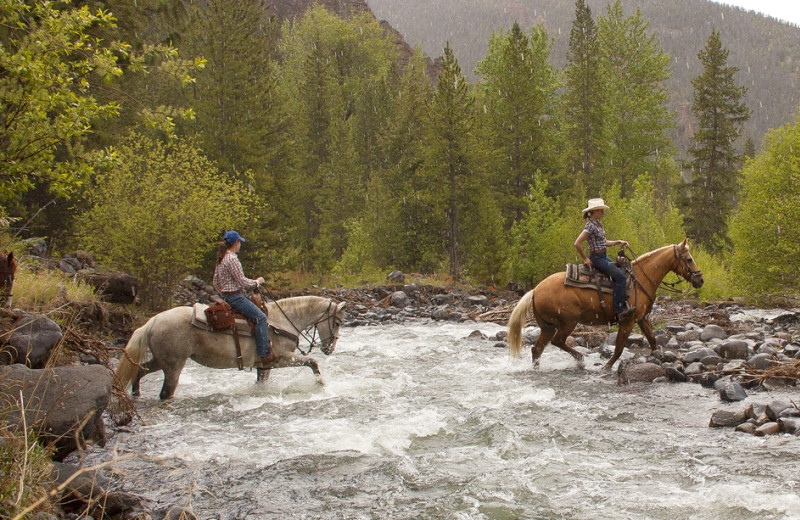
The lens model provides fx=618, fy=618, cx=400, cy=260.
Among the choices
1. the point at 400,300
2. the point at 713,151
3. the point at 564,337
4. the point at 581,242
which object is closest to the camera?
the point at 581,242

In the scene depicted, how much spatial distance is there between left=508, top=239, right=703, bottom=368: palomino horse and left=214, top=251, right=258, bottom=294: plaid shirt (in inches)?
217

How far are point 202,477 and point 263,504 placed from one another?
41.9 inches

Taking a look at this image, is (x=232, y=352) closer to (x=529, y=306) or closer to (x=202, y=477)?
(x=202, y=477)

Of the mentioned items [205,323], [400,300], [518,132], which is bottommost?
[400,300]

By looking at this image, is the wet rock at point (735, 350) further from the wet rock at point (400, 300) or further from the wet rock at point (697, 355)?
the wet rock at point (400, 300)

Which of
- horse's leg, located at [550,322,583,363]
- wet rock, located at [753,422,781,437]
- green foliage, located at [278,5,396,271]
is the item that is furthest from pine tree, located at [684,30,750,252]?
wet rock, located at [753,422,781,437]

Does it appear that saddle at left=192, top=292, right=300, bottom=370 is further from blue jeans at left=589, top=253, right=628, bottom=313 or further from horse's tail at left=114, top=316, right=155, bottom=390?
blue jeans at left=589, top=253, right=628, bottom=313

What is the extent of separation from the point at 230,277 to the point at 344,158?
102ft

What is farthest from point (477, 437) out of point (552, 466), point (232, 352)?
point (232, 352)

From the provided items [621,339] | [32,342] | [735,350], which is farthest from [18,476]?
[735,350]

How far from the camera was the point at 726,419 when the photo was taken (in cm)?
799

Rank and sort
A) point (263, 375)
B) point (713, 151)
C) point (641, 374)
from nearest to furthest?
point (263, 375)
point (641, 374)
point (713, 151)

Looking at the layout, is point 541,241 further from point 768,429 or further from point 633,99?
point 633,99

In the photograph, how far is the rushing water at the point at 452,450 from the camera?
19.1 ft
